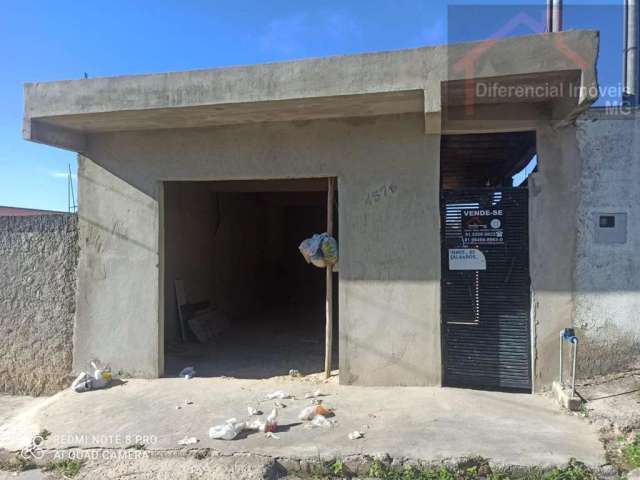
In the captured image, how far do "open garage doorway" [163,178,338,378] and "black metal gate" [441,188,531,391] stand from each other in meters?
1.90

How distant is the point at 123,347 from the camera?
5.64m

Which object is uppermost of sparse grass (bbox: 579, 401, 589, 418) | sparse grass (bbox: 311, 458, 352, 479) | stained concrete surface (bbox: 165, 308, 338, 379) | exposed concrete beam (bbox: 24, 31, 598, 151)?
exposed concrete beam (bbox: 24, 31, 598, 151)

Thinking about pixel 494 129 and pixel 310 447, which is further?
pixel 494 129

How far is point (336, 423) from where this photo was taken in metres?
4.16

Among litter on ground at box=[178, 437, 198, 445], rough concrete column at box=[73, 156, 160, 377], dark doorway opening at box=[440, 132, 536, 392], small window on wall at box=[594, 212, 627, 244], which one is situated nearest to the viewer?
litter on ground at box=[178, 437, 198, 445]

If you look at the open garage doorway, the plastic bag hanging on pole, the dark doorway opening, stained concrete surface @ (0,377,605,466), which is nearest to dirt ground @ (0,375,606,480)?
stained concrete surface @ (0,377,605,466)

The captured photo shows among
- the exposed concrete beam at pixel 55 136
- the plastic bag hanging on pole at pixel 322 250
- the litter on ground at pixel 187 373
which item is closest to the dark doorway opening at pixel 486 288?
the plastic bag hanging on pole at pixel 322 250

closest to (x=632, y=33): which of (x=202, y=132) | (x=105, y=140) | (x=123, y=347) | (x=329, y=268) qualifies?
(x=329, y=268)

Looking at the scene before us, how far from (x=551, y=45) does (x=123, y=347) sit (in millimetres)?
5578

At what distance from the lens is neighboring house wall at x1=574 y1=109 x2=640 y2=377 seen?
14.8 feet

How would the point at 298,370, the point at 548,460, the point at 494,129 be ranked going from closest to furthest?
the point at 548,460 → the point at 494,129 → the point at 298,370

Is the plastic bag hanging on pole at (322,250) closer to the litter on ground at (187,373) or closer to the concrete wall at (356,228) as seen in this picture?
the concrete wall at (356,228)

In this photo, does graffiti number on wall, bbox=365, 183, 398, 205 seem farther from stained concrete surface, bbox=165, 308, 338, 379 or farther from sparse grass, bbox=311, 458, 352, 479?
sparse grass, bbox=311, 458, 352, 479

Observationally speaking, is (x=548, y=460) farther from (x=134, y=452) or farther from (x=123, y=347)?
(x=123, y=347)
